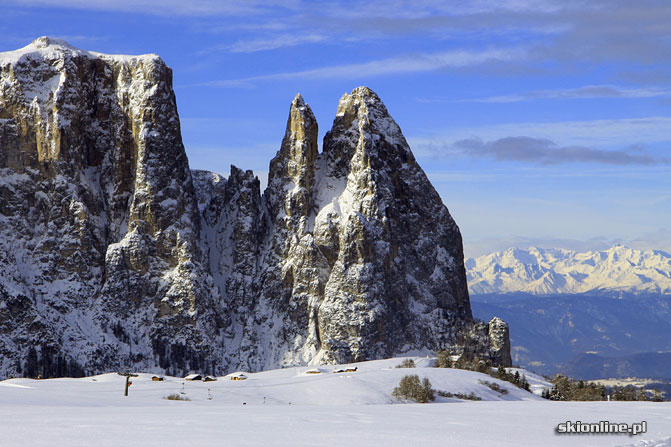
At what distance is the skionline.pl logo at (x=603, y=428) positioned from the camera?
71.6 meters

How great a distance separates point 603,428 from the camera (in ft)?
242

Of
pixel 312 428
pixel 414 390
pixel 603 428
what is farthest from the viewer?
pixel 414 390

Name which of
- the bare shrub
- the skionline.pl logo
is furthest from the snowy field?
the bare shrub

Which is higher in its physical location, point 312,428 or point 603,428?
point 312,428

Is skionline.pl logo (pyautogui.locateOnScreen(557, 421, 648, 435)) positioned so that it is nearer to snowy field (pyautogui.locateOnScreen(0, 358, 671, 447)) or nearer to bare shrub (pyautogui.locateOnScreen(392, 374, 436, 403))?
snowy field (pyautogui.locateOnScreen(0, 358, 671, 447))

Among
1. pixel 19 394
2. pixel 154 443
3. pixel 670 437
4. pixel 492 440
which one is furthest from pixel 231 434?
pixel 19 394

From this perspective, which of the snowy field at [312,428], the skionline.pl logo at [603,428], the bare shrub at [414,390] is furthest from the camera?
the bare shrub at [414,390]

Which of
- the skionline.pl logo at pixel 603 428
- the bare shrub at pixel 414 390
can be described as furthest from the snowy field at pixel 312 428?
the bare shrub at pixel 414 390

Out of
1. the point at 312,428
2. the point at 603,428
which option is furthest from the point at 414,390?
the point at 312,428

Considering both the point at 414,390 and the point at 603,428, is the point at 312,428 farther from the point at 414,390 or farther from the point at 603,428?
the point at 414,390

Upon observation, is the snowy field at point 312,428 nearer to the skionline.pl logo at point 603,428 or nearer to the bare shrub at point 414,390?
the skionline.pl logo at point 603,428

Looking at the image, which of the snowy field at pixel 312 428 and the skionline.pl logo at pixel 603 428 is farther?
the skionline.pl logo at pixel 603 428

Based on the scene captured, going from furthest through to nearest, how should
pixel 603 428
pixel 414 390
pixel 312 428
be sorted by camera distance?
1. pixel 414 390
2. pixel 603 428
3. pixel 312 428

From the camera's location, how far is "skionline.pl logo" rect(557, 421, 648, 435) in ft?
235
